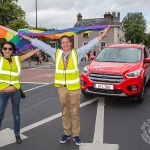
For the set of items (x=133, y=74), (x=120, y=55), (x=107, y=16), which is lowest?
(x=133, y=74)

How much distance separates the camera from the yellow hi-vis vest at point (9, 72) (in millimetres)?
3526

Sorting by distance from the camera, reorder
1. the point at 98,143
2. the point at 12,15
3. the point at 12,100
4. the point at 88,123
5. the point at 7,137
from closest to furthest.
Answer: the point at 12,100 → the point at 98,143 → the point at 7,137 → the point at 88,123 → the point at 12,15

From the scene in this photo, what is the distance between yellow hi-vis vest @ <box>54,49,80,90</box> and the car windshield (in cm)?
351

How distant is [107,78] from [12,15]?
23813 mm

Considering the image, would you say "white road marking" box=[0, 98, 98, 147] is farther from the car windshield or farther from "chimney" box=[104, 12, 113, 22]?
"chimney" box=[104, 12, 113, 22]

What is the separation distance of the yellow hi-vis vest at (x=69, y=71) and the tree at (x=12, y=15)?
2302 centimetres

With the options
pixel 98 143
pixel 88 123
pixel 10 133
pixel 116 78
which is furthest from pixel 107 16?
pixel 98 143

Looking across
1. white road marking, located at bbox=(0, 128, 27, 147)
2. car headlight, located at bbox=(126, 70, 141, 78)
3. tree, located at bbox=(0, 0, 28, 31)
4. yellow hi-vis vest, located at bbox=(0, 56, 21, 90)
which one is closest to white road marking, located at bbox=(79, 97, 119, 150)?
white road marking, located at bbox=(0, 128, 27, 147)

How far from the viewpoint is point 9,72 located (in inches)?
140

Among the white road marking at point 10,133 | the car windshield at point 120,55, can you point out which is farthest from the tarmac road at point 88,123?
the car windshield at point 120,55

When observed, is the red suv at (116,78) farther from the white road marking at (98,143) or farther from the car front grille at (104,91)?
the white road marking at (98,143)

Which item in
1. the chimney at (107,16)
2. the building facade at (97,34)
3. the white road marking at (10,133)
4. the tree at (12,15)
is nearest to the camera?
the white road marking at (10,133)

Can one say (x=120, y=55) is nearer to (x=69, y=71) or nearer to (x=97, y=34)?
(x=69, y=71)

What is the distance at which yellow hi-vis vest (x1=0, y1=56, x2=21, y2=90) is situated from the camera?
11.6 feet
